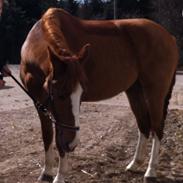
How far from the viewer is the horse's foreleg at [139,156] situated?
6980 millimetres

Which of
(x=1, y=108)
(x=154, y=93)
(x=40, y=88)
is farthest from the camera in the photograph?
(x=1, y=108)

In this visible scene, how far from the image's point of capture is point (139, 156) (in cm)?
714

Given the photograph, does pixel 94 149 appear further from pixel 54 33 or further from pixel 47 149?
pixel 54 33

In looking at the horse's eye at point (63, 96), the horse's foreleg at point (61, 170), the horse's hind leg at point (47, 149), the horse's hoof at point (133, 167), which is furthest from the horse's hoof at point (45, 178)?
the horse's eye at point (63, 96)

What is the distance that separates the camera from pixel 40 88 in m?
5.87

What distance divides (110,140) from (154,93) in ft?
6.93

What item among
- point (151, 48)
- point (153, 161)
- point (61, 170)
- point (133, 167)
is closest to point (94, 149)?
point (133, 167)

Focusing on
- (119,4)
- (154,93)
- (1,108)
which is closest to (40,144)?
(154,93)

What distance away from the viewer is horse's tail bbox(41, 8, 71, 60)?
5.38 m

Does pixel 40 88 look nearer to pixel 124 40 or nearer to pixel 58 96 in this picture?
pixel 58 96

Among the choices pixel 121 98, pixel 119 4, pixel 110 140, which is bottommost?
pixel 119 4

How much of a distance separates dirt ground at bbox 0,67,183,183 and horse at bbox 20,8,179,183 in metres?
0.29

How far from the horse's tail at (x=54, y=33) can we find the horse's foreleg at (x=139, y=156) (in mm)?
2057

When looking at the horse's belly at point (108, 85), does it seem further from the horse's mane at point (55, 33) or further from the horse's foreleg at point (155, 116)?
the horse's mane at point (55, 33)
